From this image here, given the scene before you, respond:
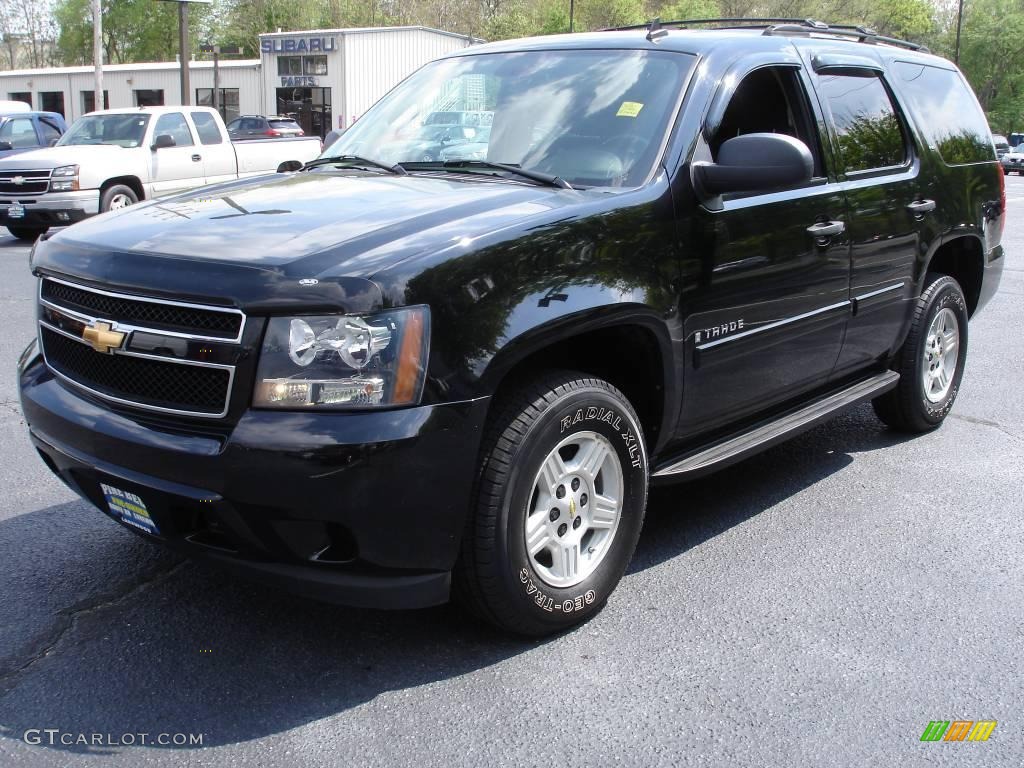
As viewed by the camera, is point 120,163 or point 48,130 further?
point 48,130

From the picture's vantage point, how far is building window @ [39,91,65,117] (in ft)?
166

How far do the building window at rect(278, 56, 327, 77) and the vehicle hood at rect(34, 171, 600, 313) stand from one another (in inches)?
1717

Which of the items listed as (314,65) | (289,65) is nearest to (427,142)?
(314,65)

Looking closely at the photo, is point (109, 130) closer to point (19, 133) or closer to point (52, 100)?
point (19, 133)

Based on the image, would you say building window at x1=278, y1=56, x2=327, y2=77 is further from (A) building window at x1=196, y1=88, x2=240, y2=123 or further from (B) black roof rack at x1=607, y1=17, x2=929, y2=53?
(B) black roof rack at x1=607, y1=17, x2=929, y2=53

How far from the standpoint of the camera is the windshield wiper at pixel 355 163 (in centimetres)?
391

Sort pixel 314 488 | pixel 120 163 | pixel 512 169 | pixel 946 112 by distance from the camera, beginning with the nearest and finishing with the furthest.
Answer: pixel 314 488, pixel 512 169, pixel 946 112, pixel 120 163

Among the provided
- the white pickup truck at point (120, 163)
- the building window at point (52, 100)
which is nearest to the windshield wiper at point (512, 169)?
the white pickup truck at point (120, 163)

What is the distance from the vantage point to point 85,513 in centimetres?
417

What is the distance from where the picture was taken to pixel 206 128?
1548 cm

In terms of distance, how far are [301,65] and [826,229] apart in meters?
44.7

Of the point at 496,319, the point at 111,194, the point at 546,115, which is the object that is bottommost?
the point at 111,194

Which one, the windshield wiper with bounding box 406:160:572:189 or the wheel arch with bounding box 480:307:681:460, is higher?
the windshield wiper with bounding box 406:160:572:189

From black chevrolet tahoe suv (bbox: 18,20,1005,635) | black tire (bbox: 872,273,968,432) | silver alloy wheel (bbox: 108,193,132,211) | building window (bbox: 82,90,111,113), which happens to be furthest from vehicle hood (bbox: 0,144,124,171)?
building window (bbox: 82,90,111,113)
